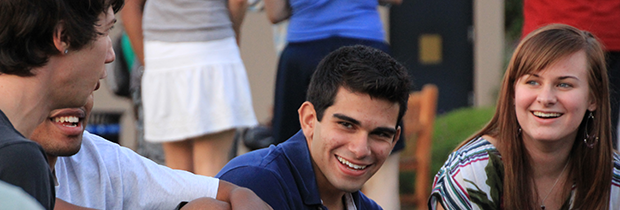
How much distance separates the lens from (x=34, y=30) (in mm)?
1612

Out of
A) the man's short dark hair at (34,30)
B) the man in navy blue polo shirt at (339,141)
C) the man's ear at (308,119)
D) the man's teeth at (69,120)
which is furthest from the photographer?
the man's ear at (308,119)

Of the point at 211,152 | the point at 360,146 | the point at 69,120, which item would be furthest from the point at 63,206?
the point at 211,152

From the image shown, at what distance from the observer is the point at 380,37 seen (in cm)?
384

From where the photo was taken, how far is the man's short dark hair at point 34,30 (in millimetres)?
1579

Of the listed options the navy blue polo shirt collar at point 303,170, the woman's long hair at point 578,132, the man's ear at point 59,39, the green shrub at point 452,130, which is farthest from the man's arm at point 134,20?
the green shrub at point 452,130

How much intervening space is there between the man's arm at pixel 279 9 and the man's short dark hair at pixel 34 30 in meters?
2.21

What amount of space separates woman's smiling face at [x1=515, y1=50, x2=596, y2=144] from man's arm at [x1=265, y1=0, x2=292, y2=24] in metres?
1.42

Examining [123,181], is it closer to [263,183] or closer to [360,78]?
[263,183]

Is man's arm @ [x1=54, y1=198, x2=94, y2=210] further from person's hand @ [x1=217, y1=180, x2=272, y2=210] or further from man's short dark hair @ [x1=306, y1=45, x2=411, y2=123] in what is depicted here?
man's short dark hair @ [x1=306, y1=45, x2=411, y2=123]

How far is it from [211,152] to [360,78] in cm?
133

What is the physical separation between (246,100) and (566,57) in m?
1.71

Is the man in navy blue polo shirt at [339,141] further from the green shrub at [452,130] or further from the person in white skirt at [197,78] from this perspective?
the green shrub at [452,130]

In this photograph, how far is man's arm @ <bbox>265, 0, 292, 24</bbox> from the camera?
387 cm

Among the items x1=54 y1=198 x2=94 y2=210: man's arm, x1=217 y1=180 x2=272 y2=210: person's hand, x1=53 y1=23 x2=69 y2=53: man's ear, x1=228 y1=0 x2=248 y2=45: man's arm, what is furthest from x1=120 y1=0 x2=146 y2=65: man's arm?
x1=53 y1=23 x2=69 y2=53: man's ear
